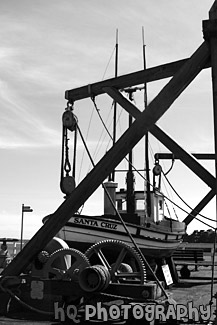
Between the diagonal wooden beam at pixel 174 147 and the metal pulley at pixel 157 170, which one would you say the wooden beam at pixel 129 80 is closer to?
the diagonal wooden beam at pixel 174 147

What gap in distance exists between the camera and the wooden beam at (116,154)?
6.99 meters

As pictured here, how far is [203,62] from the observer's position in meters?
6.88

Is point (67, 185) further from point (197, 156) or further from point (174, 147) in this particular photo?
point (197, 156)

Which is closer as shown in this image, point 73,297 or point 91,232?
point 73,297

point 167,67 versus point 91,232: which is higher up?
point 167,67

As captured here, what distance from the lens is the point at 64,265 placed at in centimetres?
781

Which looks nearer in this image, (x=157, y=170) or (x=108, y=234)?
(x=108, y=234)

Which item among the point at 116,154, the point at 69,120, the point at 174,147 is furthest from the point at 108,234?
the point at 116,154

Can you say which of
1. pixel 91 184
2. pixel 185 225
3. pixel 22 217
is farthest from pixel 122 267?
pixel 22 217

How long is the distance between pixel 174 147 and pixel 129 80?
1.54m

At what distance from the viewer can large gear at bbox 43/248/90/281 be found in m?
7.48

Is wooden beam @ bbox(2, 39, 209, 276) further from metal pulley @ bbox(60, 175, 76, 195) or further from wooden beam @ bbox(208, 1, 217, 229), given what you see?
metal pulley @ bbox(60, 175, 76, 195)

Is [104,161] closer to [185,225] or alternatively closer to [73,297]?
[73,297]

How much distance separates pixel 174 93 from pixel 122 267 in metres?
3.86
